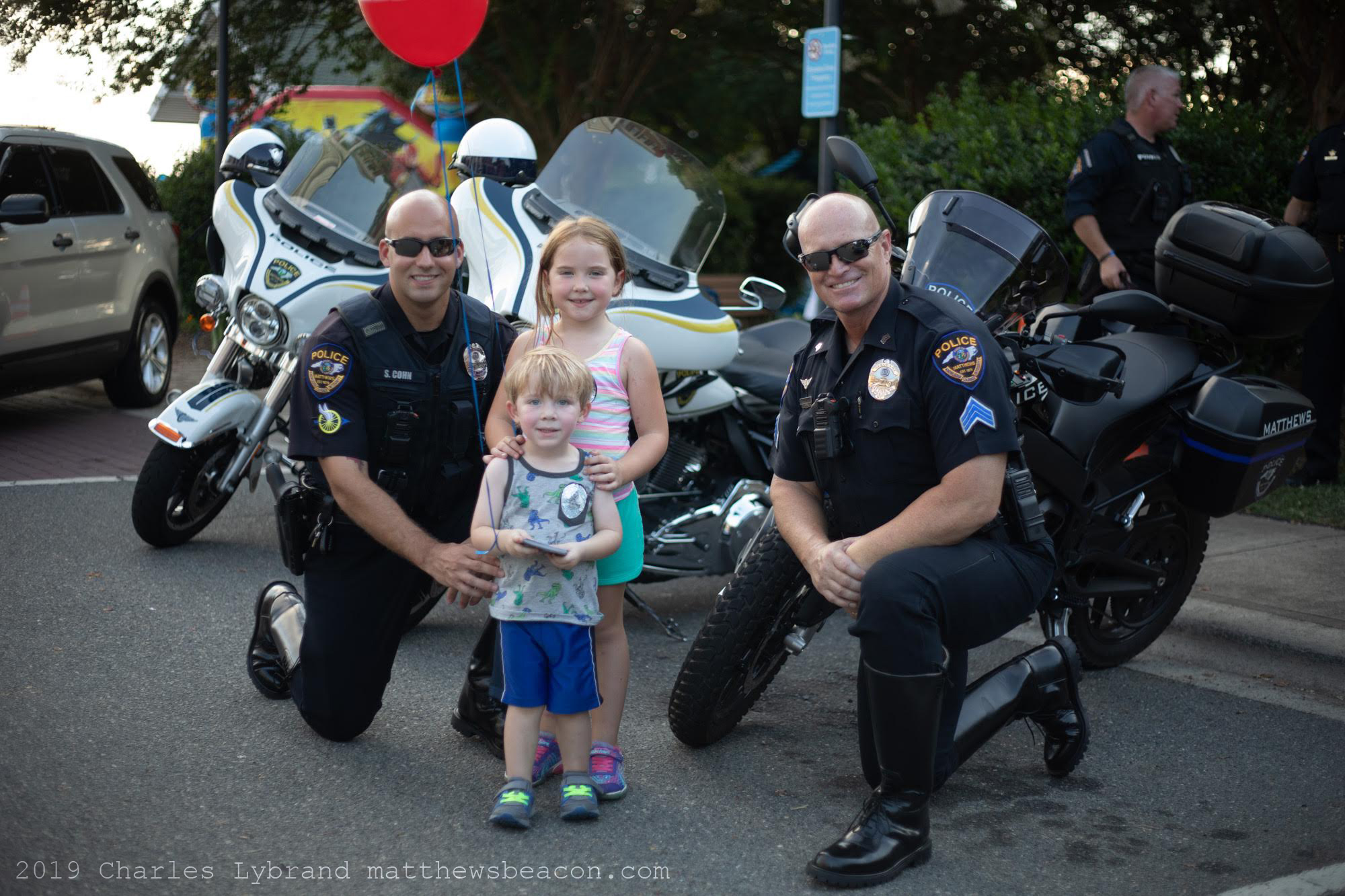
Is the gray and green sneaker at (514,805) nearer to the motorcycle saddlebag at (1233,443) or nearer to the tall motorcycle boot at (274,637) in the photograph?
the tall motorcycle boot at (274,637)

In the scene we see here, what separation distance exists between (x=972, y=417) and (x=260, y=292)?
10.7 feet

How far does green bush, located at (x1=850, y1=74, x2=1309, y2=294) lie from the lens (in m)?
7.33

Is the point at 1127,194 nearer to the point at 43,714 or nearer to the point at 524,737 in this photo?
the point at 524,737

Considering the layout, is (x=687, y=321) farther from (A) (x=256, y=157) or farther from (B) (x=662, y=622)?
(A) (x=256, y=157)

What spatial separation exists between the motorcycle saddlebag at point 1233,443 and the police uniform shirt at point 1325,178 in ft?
8.80

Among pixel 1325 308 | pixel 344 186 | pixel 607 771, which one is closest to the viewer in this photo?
pixel 607 771

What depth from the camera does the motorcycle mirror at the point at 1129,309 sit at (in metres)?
3.96

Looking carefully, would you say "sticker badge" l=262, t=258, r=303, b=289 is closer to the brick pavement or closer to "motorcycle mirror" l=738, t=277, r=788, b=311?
"motorcycle mirror" l=738, t=277, r=788, b=311

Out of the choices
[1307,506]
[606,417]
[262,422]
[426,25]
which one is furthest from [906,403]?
[1307,506]

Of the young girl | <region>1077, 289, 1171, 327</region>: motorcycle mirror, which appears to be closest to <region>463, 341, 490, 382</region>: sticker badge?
the young girl

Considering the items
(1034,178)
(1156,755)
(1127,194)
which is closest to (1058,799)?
(1156,755)

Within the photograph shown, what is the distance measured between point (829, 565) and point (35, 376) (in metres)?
6.65

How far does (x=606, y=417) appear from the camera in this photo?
3.56m

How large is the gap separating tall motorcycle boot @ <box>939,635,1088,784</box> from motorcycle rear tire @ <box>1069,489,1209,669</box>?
83cm
